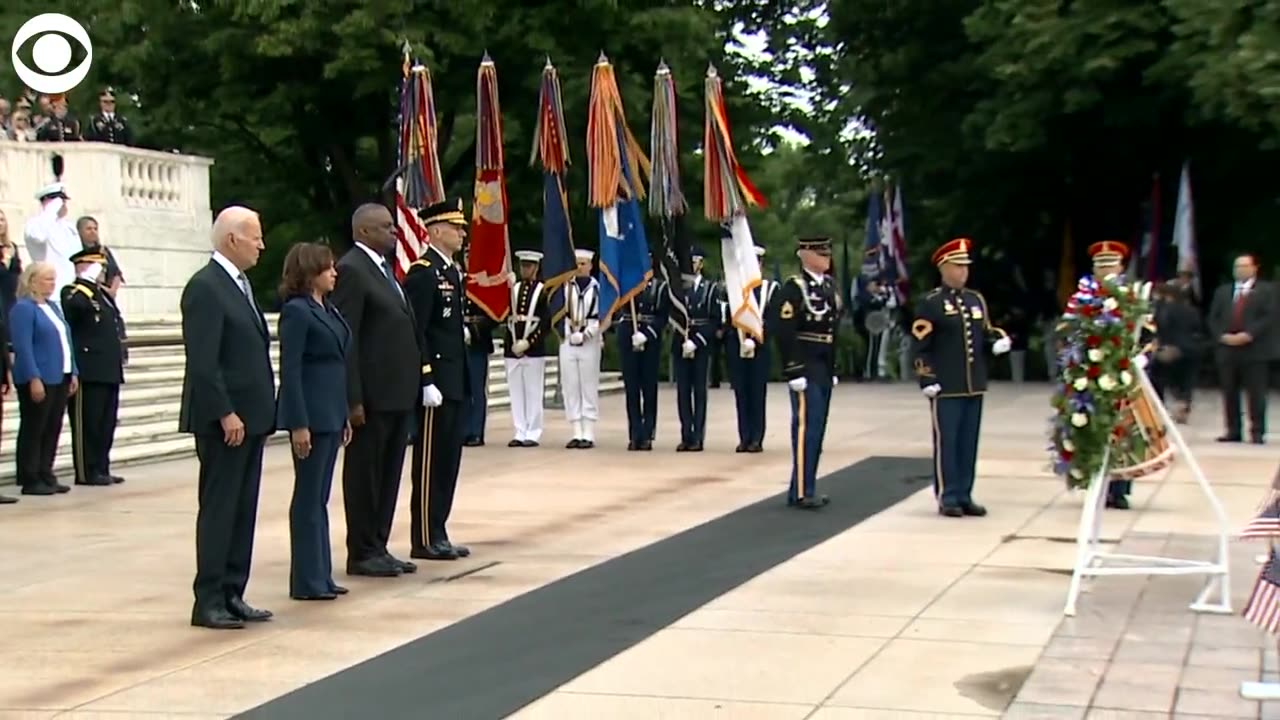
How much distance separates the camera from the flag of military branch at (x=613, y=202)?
1630 cm

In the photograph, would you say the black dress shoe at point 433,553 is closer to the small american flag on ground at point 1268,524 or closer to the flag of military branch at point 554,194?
the small american flag on ground at point 1268,524

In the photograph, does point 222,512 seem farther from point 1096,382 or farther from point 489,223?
point 489,223

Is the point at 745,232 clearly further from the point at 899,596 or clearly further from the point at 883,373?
the point at 883,373

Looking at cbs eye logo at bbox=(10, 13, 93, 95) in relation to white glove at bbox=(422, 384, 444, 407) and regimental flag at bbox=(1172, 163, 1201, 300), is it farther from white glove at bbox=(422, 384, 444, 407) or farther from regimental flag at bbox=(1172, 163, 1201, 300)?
regimental flag at bbox=(1172, 163, 1201, 300)

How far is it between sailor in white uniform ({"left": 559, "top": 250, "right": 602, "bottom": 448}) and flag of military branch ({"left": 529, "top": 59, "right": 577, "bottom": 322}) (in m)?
0.47

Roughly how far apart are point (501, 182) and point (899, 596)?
23.9 ft

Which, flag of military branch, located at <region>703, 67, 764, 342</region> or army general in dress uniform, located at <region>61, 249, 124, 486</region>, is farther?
flag of military branch, located at <region>703, 67, 764, 342</region>

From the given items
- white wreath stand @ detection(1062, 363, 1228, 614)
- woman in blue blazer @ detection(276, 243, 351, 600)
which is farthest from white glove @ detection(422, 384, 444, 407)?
white wreath stand @ detection(1062, 363, 1228, 614)

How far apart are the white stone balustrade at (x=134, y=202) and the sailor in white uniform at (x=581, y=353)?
23.7 feet

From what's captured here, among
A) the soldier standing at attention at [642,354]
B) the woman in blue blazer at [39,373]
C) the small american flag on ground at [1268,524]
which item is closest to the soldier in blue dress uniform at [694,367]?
the soldier standing at attention at [642,354]

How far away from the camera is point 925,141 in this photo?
1216 inches

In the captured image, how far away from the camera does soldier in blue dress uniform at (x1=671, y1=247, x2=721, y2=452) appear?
17.1 metres

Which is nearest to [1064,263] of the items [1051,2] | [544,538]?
[1051,2]

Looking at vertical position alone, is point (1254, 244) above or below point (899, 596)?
above
